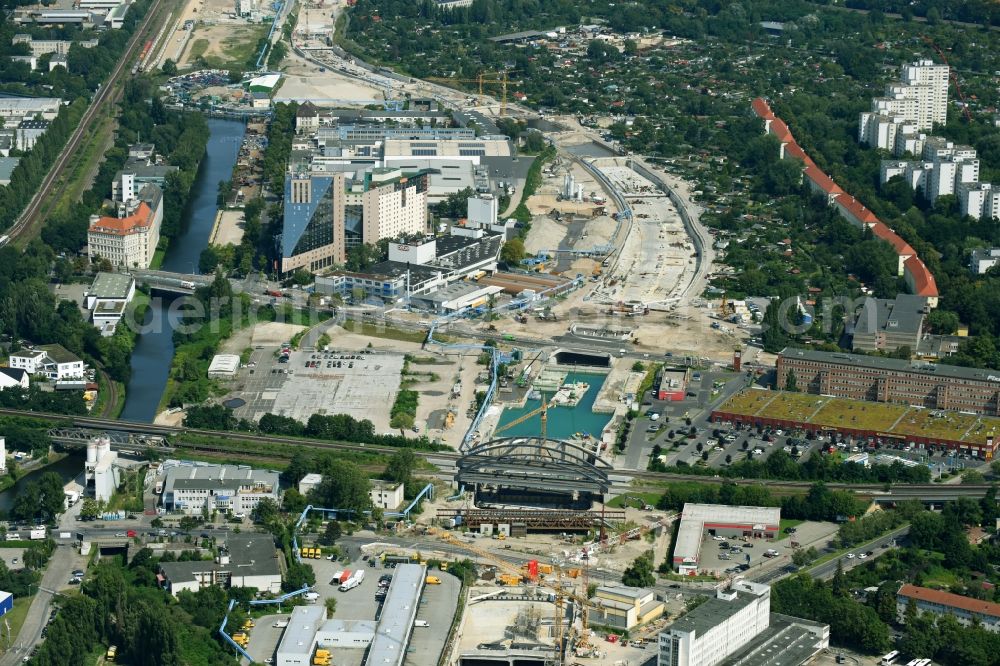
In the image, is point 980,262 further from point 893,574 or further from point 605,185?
point 893,574

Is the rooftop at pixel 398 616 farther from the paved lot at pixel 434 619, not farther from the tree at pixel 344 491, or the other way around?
the tree at pixel 344 491

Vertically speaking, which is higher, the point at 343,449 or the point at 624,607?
the point at 624,607

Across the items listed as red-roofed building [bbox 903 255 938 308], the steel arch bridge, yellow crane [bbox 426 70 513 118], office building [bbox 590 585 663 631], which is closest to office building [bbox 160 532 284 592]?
the steel arch bridge

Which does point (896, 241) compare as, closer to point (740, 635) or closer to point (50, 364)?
point (50, 364)

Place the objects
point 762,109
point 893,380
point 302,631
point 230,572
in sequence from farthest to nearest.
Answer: point 762,109 < point 893,380 < point 230,572 < point 302,631

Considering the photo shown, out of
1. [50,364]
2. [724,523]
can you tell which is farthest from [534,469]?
[50,364]
